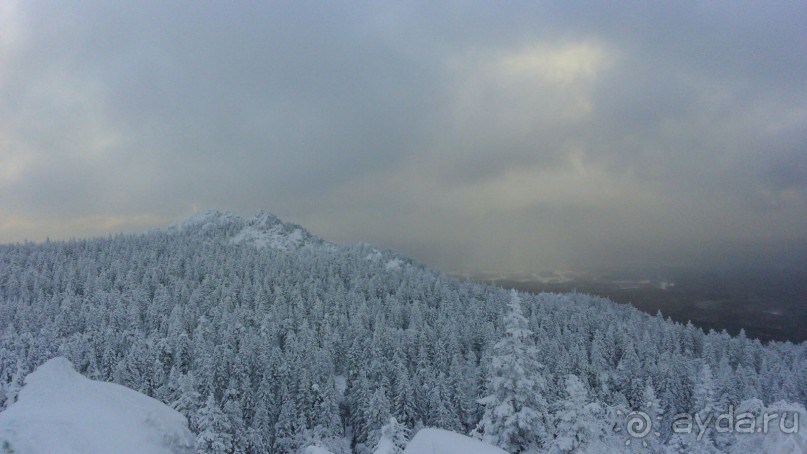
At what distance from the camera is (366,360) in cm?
7475

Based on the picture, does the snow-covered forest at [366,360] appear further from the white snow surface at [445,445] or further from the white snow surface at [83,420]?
the white snow surface at [83,420]

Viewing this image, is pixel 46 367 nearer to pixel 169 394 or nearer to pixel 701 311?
pixel 169 394

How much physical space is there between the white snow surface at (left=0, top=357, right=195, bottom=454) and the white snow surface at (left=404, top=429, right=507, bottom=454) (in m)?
11.8

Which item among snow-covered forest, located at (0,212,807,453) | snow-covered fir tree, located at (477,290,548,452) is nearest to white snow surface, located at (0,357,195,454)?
snow-covered forest, located at (0,212,807,453)

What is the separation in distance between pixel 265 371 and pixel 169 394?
13573 mm

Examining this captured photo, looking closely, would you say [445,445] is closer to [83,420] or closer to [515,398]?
[515,398]

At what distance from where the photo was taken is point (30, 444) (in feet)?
44.9

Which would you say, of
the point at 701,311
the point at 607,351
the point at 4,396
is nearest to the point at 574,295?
the point at 701,311

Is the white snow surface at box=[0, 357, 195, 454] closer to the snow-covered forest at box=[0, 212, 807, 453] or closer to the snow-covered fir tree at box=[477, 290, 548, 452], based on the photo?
the snow-covered forest at box=[0, 212, 807, 453]

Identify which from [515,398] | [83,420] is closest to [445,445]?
[515,398]

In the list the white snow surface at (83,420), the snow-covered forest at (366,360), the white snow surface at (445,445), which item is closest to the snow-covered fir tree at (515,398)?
the snow-covered forest at (366,360)

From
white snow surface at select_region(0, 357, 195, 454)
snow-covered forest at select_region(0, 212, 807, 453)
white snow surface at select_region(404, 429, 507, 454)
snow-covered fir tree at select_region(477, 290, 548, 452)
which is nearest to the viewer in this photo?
white snow surface at select_region(404, 429, 507, 454)

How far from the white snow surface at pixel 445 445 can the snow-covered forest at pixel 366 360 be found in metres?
10.3

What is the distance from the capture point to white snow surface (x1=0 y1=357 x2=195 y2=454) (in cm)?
1423
